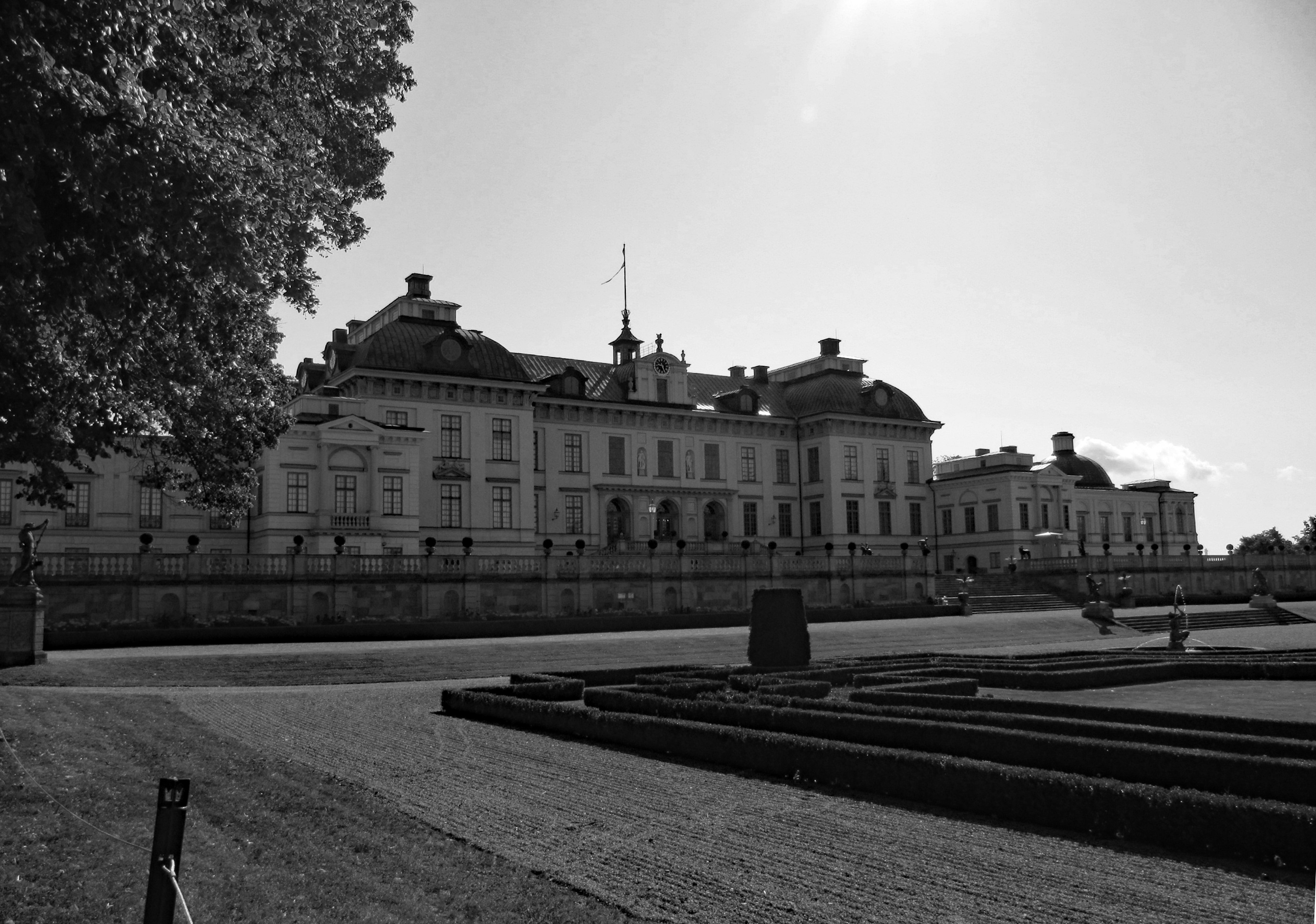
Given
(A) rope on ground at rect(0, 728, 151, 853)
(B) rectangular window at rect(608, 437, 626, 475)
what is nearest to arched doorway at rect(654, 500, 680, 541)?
(B) rectangular window at rect(608, 437, 626, 475)

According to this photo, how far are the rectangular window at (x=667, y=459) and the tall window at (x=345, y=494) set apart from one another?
65.9 feet

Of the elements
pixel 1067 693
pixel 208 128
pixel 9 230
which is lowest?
pixel 1067 693

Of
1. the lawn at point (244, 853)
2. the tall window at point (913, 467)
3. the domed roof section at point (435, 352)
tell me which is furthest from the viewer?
the tall window at point (913, 467)

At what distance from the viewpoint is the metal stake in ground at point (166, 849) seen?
5.59m

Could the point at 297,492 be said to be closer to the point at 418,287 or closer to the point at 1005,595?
the point at 418,287

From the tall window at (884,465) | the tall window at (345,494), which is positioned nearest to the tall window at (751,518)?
the tall window at (884,465)

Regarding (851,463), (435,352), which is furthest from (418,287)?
(851,463)

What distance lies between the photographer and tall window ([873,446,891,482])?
230ft

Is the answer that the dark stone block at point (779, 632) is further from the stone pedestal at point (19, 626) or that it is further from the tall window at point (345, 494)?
the tall window at point (345, 494)

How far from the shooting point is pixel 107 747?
14.0 metres

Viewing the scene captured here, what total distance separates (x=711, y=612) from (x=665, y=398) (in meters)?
22.3

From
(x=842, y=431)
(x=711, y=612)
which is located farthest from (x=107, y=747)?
(x=842, y=431)

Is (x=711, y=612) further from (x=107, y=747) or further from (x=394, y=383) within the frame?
(x=107, y=747)

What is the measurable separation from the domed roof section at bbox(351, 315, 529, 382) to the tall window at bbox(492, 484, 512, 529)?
553 centimetres
